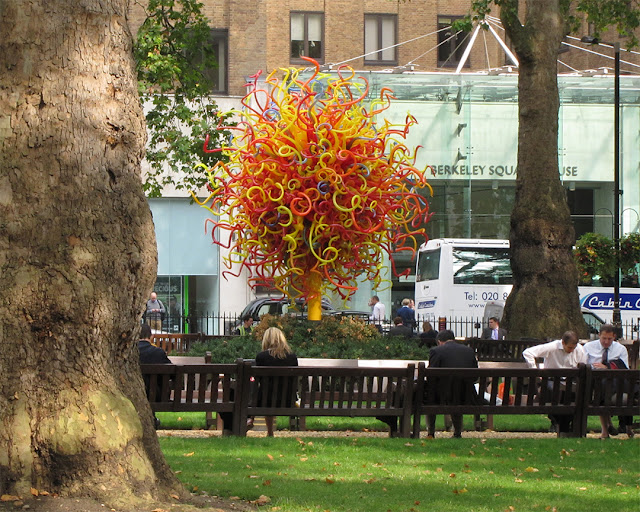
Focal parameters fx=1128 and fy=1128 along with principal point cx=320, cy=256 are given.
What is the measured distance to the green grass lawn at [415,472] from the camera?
804 centimetres

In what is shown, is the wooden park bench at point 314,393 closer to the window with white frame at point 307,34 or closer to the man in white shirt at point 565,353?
the man in white shirt at point 565,353

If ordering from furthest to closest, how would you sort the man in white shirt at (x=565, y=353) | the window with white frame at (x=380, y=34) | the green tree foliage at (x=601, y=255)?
the window with white frame at (x=380, y=34) → the green tree foliage at (x=601, y=255) → the man in white shirt at (x=565, y=353)

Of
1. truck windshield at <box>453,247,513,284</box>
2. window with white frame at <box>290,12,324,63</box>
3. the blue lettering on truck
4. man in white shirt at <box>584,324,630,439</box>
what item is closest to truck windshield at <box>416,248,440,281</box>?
truck windshield at <box>453,247,513,284</box>

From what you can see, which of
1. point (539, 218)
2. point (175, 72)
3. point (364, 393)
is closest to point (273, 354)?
point (364, 393)

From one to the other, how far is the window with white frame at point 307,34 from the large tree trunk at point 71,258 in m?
35.4

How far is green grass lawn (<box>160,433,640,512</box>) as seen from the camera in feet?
26.4

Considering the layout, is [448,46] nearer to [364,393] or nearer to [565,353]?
[565,353]

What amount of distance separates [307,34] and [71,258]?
3628 cm

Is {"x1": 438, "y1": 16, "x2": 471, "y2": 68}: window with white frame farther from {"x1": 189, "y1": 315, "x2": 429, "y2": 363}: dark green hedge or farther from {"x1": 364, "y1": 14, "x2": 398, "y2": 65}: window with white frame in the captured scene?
{"x1": 189, "y1": 315, "x2": 429, "y2": 363}: dark green hedge

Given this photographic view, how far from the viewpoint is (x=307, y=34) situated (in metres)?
42.5

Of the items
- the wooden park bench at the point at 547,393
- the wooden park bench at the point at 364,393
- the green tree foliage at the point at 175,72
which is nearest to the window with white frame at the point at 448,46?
the green tree foliage at the point at 175,72

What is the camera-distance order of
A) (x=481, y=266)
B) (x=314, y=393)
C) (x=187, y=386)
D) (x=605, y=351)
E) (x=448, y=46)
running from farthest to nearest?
(x=448, y=46) → (x=481, y=266) → (x=605, y=351) → (x=314, y=393) → (x=187, y=386)

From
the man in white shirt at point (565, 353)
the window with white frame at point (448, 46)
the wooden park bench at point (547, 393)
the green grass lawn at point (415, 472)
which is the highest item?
the window with white frame at point (448, 46)

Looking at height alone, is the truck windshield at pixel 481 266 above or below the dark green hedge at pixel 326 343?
above
